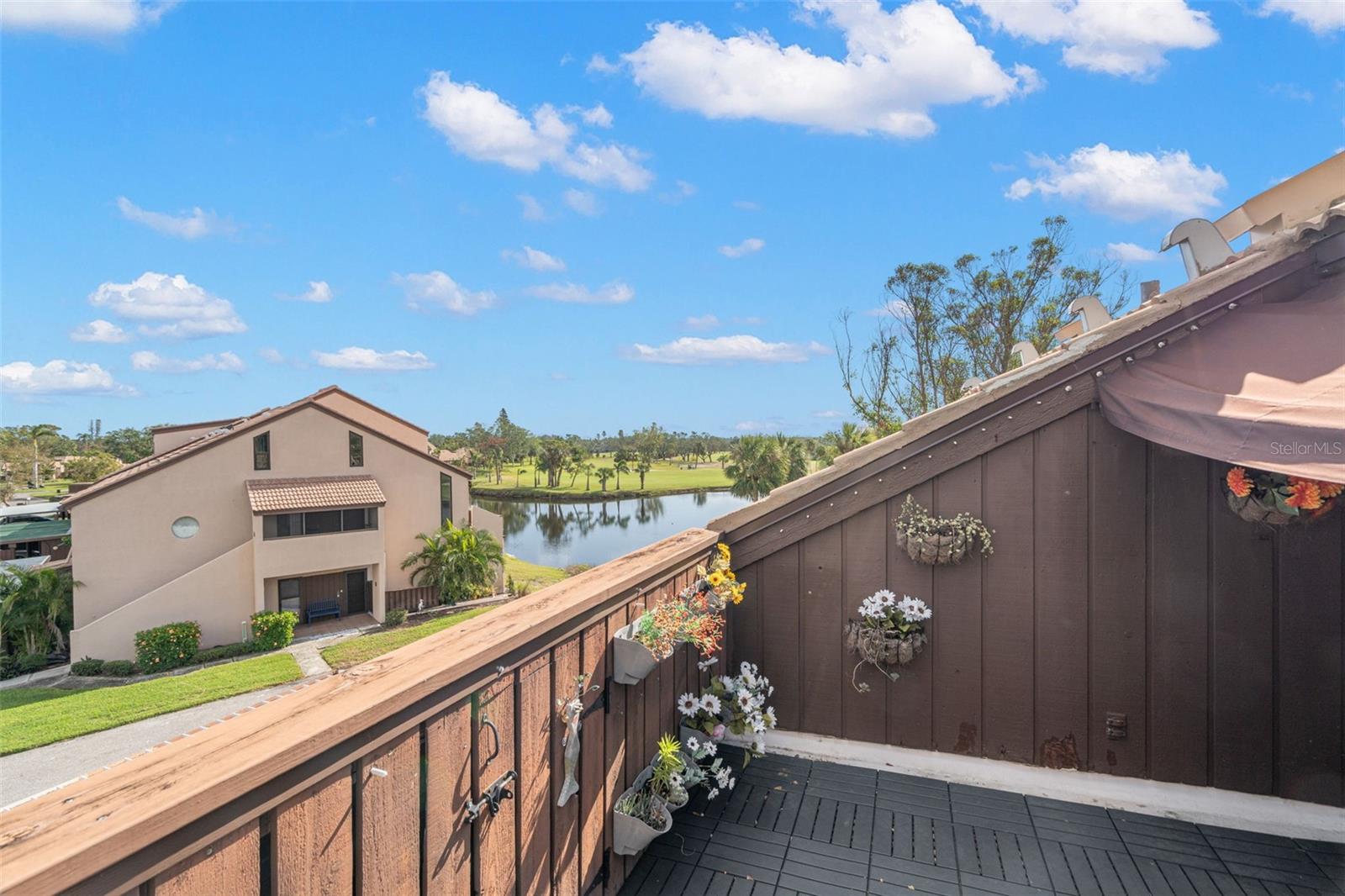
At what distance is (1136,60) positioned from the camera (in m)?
5.98

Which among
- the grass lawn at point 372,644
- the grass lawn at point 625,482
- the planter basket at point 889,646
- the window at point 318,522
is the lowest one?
the grass lawn at point 372,644

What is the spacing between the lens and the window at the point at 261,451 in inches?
649

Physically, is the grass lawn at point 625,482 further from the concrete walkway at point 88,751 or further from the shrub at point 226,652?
the concrete walkway at point 88,751

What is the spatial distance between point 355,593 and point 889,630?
63.6 feet

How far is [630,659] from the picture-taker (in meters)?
1.84

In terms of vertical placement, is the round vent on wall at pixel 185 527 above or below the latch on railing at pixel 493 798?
below

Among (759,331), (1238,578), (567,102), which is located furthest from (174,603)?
(759,331)

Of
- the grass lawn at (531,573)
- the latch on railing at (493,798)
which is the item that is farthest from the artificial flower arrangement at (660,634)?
the grass lawn at (531,573)

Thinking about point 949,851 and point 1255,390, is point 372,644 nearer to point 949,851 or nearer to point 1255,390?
point 949,851

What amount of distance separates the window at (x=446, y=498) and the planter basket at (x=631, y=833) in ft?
63.3

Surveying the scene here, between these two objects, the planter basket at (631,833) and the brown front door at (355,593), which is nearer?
the planter basket at (631,833)

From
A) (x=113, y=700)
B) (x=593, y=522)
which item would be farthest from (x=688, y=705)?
(x=593, y=522)

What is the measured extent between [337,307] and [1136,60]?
73.8m

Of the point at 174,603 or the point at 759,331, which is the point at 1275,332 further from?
the point at 759,331
